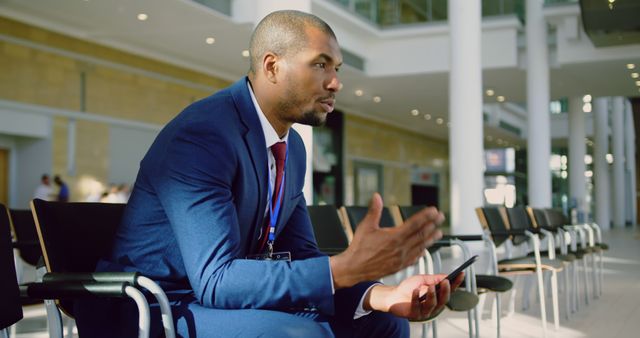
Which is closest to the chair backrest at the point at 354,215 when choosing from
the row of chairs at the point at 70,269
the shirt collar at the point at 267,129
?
the row of chairs at the point at 70,269

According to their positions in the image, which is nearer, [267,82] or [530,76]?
[267,82]

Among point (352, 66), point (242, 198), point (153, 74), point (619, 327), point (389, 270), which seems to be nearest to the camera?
point (389, 270)

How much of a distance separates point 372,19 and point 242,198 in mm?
15406

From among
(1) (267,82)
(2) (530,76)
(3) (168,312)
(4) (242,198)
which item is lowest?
(3) (168,312)

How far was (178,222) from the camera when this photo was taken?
1.48m

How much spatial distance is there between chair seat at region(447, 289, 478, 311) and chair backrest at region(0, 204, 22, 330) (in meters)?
1.81

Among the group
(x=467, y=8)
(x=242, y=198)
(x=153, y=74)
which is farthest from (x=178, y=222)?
(x=153, y=74)

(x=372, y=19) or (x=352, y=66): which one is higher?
(x=372, y=19)

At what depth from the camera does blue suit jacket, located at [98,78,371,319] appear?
1.43m

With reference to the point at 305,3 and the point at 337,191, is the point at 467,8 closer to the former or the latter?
the point at 305,3

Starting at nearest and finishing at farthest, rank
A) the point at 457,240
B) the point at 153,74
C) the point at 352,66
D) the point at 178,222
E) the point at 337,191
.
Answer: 1. the point at 178,222
2. the point at 457,240
3. the point at 153,74
4. the point at 352,66
5. the point at 337,191

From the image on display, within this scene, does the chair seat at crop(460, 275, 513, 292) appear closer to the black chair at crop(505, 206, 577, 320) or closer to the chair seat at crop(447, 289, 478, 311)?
the chair seat at crop(447, 289, 478, 311)

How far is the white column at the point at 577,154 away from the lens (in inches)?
867

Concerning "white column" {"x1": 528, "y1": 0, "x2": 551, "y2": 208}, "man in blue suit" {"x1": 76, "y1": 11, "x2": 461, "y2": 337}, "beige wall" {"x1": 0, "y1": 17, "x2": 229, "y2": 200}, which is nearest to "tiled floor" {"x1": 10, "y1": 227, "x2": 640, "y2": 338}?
"man in blue suit" {"x1": 76, "y1": 11, "x2": 461, "y2": 337}
